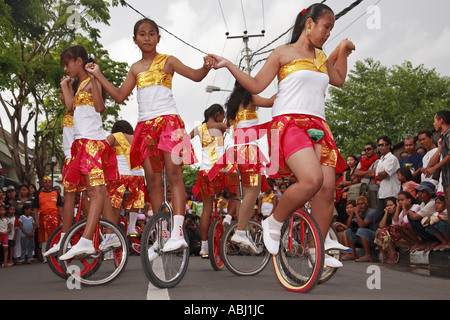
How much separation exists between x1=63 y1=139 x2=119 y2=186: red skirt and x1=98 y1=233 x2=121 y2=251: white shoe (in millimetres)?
543

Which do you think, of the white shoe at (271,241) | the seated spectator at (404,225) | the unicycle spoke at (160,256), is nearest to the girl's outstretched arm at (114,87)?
the unicycle spoke at (160,256)

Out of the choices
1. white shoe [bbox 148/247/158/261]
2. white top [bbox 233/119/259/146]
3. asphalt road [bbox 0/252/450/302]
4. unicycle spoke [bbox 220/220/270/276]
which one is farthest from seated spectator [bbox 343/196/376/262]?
white shoe [bbox 148/247/158/261]

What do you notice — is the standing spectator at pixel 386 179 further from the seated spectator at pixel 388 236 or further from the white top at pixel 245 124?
the white top at pixel 245 124

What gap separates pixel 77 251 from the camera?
5164 millimetres

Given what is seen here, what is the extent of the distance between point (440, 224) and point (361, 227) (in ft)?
7.70

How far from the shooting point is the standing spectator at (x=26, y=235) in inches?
486

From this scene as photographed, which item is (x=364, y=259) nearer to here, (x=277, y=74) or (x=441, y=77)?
(x=277, y=74)

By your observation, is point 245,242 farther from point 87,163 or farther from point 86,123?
point 86,123

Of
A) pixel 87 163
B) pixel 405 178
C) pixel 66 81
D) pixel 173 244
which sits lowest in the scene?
pixel 173 244

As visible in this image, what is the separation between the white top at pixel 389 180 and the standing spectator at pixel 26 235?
23.7 ft

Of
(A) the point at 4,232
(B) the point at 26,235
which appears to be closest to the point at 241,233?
(A) the point at 4,232

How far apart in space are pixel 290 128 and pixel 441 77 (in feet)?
153

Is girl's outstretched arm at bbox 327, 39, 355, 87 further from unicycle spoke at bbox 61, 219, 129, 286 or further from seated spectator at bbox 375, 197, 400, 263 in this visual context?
seated spectator at bbox 375, 197, 400, 263
